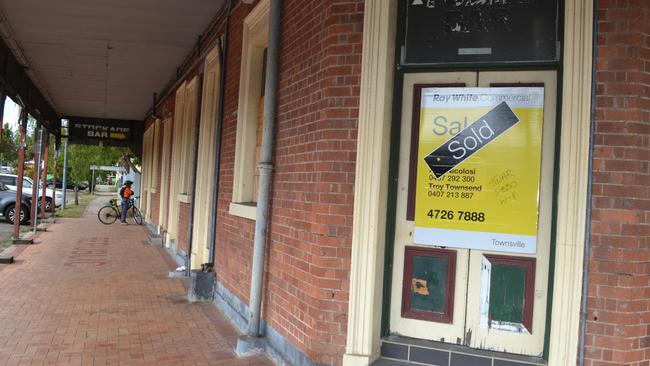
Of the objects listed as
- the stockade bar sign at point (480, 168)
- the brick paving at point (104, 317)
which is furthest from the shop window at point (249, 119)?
the stockade bar sign at point (480, 168)

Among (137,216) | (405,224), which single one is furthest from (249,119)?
(137,216)

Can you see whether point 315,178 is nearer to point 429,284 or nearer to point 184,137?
point 429,284

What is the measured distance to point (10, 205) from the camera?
18203 mm

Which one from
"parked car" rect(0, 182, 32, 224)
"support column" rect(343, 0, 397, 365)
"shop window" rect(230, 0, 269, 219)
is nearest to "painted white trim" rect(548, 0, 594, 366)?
"support column" rect(343, 0, 397, 365)

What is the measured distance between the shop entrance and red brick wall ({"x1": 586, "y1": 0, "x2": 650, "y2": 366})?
351mm

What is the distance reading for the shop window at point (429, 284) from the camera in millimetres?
4062

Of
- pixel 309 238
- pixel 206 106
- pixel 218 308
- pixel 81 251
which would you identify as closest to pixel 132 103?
pixel 81 251

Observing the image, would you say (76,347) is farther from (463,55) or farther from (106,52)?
(106,52)

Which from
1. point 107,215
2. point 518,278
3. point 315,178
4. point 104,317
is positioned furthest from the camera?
point 107,215

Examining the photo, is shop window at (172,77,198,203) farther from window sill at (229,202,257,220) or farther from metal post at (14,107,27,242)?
window sill at (229,202,257,220)

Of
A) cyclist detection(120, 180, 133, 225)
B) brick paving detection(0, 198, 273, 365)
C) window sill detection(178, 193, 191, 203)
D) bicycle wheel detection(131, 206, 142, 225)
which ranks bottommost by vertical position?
brick paving detection(0, 198, 273, 365)

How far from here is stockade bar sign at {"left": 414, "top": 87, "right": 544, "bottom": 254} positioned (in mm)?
3881

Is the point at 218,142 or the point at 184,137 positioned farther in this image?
the point at 184,137

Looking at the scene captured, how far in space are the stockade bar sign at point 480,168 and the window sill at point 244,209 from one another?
2199mm
